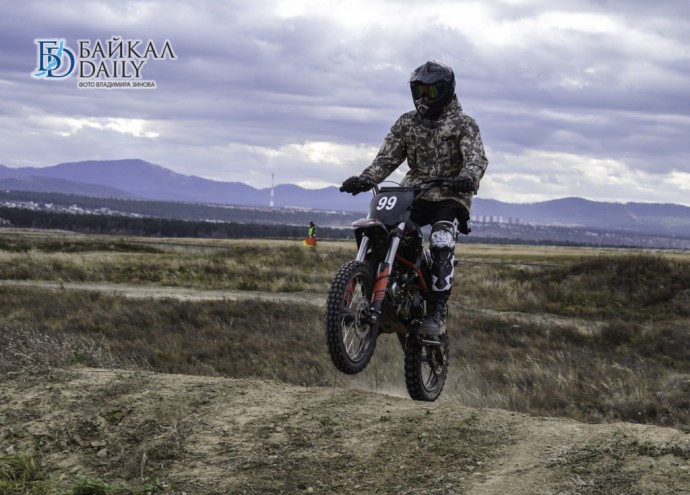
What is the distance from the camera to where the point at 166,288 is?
30297 mm

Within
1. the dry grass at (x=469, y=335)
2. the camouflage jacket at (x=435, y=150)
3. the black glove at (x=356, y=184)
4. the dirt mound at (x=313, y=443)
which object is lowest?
the dry grass at (x=469, y=335)

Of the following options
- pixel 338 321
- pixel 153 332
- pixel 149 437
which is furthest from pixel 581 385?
pixel 153 332

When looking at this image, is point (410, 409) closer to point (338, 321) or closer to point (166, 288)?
point (338, 321)

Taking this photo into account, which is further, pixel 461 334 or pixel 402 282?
pixel 461 334

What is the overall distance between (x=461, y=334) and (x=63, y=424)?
1286cm

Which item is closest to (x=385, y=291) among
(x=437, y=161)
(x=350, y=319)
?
(x=350, y=319)

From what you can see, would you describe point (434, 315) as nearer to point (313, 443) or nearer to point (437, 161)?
point (437, 161)

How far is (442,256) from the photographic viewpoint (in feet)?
25.4

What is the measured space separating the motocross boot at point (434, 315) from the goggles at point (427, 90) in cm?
176

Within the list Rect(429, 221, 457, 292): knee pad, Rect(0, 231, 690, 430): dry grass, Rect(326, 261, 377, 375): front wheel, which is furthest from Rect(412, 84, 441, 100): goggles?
Rect(0, 231, 690, 430): dry grass

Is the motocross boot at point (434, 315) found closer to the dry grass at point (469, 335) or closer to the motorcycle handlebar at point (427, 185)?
the motorcycle handlebar at point (427, 185)

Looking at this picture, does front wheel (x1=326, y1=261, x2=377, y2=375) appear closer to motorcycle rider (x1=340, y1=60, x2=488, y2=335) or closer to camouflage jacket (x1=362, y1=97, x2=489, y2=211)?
motorcycle rider (x1=340, y1=60, x2=488, y2=335)

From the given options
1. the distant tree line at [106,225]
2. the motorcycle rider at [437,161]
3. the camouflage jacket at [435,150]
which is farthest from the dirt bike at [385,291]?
the distant tree line at [106,225]

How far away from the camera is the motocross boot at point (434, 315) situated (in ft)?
24.9
